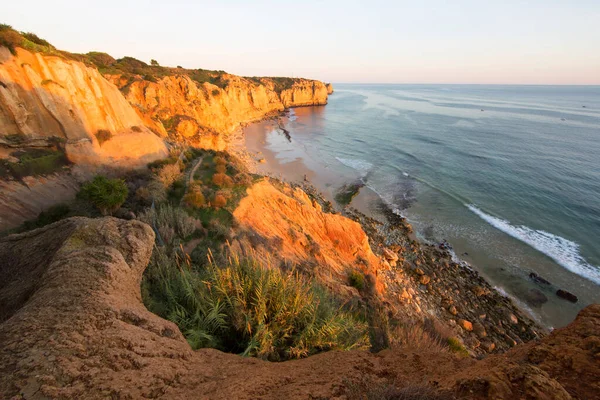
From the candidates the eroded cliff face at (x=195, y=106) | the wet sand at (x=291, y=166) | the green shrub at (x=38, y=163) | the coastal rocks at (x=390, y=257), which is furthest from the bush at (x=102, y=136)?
the coastal rocks at (x=390, y=257)

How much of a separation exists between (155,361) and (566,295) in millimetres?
25142

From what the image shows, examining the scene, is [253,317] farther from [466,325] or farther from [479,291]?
[479,291]

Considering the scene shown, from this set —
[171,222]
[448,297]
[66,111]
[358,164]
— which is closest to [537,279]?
[448,297]

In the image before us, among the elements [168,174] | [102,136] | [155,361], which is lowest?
[168,174]

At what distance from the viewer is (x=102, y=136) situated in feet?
55.1

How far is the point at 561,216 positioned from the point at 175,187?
116ft

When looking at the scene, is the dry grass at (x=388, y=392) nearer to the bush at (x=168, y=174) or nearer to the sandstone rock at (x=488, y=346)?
the sandstone rock at (x=488, y=346)

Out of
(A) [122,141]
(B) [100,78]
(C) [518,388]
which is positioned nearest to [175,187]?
(A) [122,141]

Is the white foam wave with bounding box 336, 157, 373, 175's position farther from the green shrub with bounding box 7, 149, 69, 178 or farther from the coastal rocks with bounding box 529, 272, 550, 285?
the green shrub with bounding box 7, 149, 69, 178

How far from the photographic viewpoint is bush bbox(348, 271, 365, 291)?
14.7 metres

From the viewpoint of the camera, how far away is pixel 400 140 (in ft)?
179

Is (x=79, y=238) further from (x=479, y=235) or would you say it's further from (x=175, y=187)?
(x=479, y=235)

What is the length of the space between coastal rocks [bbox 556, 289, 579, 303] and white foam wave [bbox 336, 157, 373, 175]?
24488 mm

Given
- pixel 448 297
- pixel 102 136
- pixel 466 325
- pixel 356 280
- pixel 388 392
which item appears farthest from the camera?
pixel 448 297
